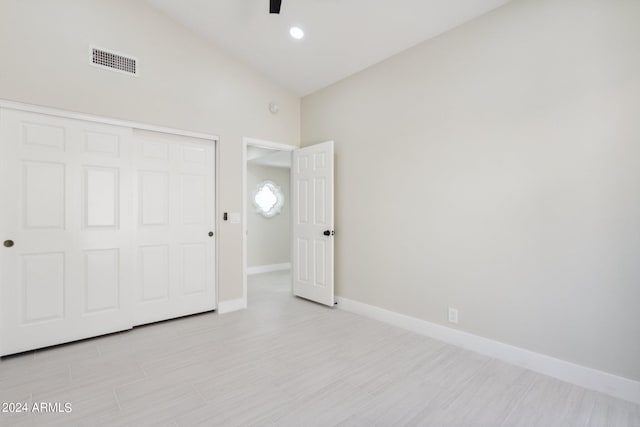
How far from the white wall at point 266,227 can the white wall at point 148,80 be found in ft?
7.65

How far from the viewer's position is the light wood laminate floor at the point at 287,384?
6.09ft

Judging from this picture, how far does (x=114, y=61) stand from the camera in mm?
3076

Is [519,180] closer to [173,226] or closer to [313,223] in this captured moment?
[313,223]

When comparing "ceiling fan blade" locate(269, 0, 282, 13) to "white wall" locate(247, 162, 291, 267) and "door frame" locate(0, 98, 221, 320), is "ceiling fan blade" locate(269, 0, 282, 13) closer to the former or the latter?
"door frame" locate(0, 98, 221, 320)

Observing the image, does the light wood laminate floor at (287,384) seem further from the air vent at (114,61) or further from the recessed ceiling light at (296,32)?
the recessed ceiling light at (296,32)

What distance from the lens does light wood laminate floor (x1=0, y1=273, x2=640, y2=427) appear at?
1.86m

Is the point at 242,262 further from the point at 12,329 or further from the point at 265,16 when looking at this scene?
the point at 265,16

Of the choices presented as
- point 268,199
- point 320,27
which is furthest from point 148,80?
point 268,199

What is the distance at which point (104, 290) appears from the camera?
121 inches

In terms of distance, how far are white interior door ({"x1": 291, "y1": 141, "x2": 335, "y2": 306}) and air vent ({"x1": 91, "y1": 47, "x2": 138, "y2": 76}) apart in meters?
2.11

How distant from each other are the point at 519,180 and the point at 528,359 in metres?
1.41

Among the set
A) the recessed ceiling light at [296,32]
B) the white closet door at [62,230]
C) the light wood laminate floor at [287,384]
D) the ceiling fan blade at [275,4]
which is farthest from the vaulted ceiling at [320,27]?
the light wood laminate floor at [287,384]

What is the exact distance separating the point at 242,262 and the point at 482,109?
10.2 feet

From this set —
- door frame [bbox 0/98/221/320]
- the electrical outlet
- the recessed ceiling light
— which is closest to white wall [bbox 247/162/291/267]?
door frame [bbox 0/98/221/320]
